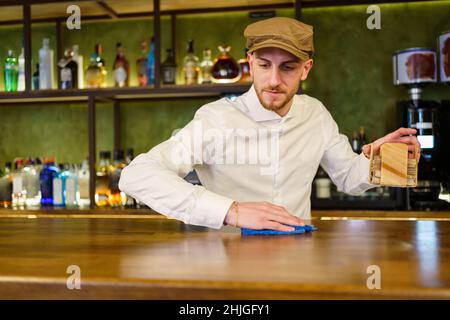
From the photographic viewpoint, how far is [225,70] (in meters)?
2.93

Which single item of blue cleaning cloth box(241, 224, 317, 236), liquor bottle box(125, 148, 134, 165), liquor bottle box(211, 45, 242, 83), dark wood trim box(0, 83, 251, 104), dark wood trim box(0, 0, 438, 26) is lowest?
blue cleaning cloth box(241, 224, 317, 236)

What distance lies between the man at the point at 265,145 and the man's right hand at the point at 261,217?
0.67 ft

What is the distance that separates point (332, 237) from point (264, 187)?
0.64 metres

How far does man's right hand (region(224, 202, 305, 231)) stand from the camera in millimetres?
1250

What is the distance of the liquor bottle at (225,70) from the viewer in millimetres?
2918

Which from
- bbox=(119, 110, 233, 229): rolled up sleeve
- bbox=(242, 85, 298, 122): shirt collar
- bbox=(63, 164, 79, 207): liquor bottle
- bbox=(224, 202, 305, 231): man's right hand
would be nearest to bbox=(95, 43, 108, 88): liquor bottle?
bbox=(63, 164, 79, 207): liquor bottle

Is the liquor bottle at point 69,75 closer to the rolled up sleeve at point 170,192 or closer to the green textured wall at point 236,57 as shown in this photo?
the green textured wall at point 236,57

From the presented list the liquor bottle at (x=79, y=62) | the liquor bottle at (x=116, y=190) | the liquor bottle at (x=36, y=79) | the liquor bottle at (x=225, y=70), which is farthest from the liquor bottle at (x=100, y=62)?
the liquor bottle at (x=225, y=70)

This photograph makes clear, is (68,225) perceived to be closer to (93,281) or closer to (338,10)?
(93,281)

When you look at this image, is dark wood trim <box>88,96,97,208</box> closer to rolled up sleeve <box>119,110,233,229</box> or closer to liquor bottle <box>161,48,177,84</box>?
liquor bottle <box>161,48,177,84</box>

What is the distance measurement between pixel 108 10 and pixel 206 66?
0.66 meters

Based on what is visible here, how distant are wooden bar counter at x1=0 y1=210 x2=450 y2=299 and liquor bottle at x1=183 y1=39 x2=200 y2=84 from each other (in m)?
1.77

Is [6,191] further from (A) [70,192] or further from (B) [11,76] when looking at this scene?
(B) [11,76]

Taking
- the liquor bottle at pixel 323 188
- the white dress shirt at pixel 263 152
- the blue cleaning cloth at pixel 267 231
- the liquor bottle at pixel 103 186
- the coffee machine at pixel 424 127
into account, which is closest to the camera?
the blue cleaning cloth at pixel 267 231
